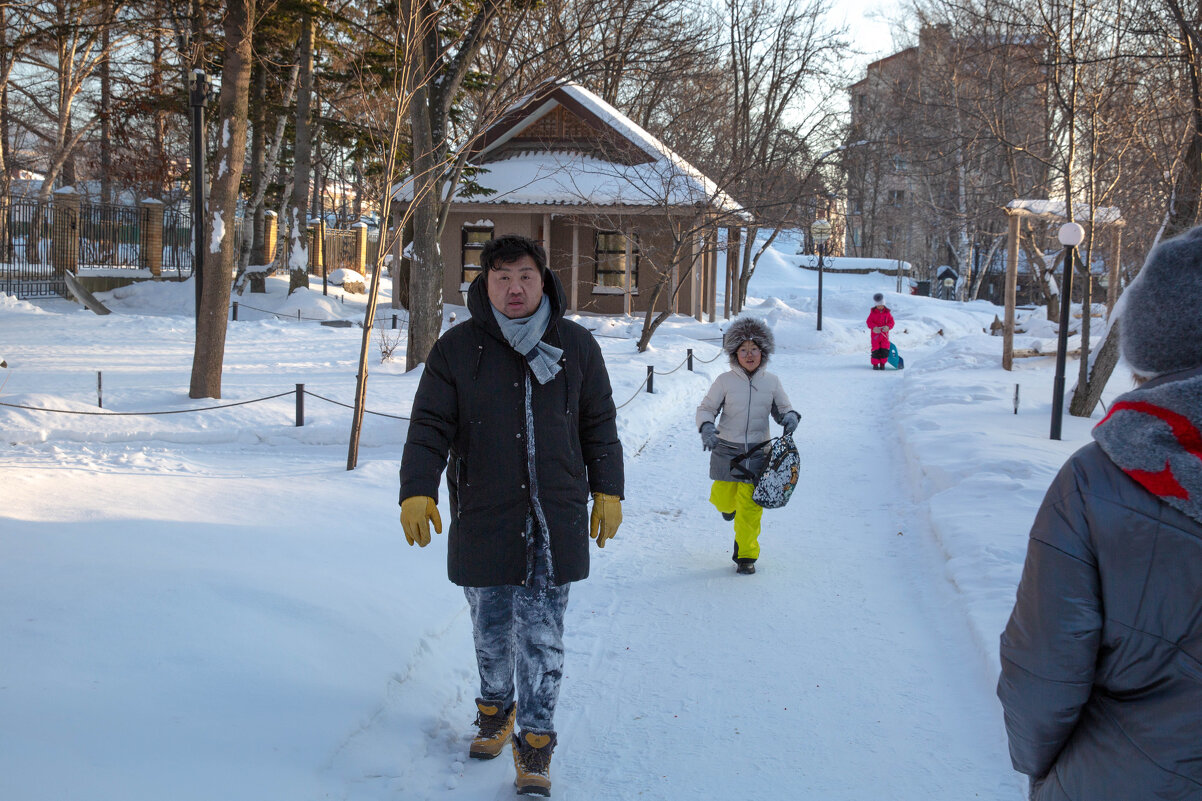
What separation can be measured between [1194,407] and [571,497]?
2097mm

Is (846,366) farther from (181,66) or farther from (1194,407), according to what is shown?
(1194,407)

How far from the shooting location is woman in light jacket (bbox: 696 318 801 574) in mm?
6148

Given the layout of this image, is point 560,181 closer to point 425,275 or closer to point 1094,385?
point 425,275

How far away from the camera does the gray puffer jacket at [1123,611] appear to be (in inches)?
63.9

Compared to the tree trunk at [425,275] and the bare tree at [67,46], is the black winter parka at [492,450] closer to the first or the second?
the tree trunk at [425,275]

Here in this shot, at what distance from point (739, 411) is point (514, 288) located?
3.22m

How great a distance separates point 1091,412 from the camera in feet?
40.5

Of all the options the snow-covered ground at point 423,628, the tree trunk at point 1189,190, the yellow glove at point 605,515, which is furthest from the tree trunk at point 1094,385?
the yellow glove at point 605,515

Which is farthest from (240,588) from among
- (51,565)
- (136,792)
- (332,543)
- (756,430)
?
(756,430)

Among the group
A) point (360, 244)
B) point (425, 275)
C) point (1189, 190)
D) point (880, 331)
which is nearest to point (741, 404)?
point (1189, 190)

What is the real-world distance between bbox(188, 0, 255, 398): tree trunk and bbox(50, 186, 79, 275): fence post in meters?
16.3

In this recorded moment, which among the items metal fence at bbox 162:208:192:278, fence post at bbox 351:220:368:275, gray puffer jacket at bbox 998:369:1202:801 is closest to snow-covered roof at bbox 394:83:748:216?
metal fence at bbox 162:208:192:278

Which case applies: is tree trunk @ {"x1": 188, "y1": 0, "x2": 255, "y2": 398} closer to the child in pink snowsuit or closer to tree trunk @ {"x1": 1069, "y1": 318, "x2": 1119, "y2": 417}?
tree trunk @ {"x1": 1069, "y1": 318, "x2": 1119, "y2": 417}

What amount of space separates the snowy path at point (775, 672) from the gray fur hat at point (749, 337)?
1.39m
